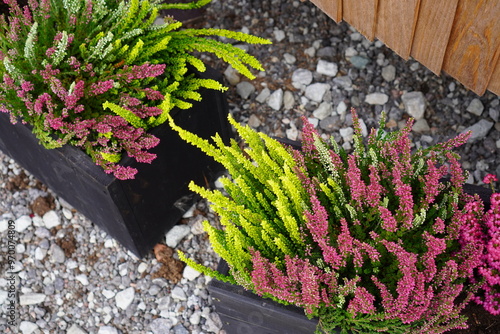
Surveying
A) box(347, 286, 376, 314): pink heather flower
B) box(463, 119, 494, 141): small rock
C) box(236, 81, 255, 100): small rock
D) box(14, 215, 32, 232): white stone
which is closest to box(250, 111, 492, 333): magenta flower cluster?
box(347, 286, 376, 314): pink heather flower

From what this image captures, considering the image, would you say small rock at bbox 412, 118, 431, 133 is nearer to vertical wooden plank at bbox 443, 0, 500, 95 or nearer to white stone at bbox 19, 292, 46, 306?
vertical wooden plank at bbox 443, 0, 500, 95

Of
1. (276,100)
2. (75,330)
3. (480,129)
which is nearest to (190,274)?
(75,330)

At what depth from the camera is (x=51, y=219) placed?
9.25 feet

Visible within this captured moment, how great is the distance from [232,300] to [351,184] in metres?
0.58

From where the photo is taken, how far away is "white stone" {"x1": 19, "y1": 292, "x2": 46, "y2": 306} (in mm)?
2590

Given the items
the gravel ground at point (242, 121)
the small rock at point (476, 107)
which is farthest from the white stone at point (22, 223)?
the small rock at point (476, 107)

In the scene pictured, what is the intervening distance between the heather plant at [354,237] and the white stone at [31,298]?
1.25m

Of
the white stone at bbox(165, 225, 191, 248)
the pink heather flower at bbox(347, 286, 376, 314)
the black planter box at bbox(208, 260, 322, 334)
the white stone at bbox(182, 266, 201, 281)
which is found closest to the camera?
the pink heather flower at bbox(347, 286, 376, 314)

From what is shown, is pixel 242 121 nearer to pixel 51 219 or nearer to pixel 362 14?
→ pixel 362 14

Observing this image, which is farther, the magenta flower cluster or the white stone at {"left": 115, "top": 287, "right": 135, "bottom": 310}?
the white stone at {"left": 115, "top": 287, "right": 135, "bottom": 310}

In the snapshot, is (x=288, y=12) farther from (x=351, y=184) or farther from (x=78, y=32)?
(x=351, y=184)

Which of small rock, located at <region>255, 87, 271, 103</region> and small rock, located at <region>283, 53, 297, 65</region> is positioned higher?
small rock, located at <region>283, 53, 297, 65</region>

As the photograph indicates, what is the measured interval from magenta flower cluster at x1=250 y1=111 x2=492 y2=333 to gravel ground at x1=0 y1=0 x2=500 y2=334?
98 cm

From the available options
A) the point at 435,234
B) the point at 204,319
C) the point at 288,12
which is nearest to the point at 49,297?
the point at 204,319
